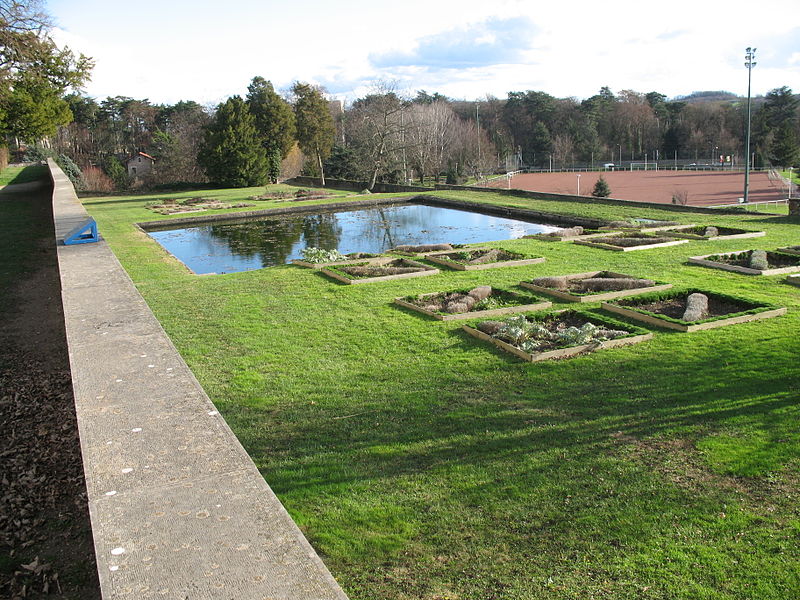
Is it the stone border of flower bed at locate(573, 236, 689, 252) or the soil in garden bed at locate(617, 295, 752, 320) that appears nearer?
the soil in garden bed at locate(617, 295, 752, 320)

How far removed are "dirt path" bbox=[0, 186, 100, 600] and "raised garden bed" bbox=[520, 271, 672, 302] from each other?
6489 mm

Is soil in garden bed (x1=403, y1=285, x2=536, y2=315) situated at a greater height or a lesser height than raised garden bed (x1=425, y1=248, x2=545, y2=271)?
lesser

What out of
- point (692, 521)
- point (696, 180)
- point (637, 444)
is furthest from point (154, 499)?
point (696, 180)

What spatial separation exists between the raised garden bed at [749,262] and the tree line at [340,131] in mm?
15647

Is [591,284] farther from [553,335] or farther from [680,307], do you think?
[553,335]

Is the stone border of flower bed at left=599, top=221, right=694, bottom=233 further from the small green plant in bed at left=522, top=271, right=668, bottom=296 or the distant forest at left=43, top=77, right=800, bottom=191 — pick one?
the distant forest at left=43, top=77, right=800, bottom=191

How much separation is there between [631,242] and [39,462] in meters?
12.1

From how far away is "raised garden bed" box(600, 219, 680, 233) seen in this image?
1639 centimetres

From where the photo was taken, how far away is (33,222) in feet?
66.0

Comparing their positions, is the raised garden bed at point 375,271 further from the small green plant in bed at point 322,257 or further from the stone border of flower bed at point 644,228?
the stone border of flower bed at point 644,228

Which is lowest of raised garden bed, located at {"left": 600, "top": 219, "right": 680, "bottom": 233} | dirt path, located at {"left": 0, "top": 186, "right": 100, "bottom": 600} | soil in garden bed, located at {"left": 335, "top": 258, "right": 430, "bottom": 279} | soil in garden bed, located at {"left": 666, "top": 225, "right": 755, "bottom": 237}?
dirt path, located at {"left": 0, "top": 186, "right": 100, "bottom": 600}

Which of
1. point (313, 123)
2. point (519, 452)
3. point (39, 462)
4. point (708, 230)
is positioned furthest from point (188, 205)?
point (519, 452)

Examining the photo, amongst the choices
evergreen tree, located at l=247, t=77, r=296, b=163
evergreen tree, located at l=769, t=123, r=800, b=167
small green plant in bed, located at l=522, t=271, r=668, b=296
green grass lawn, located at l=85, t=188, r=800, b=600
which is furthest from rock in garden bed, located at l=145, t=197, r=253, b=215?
evergreen tree, located at l=769, t=123, r=800, b=167

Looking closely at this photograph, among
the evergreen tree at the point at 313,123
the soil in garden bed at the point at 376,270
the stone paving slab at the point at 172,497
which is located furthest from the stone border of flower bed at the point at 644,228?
the evergreen tree at the point at 313,123
